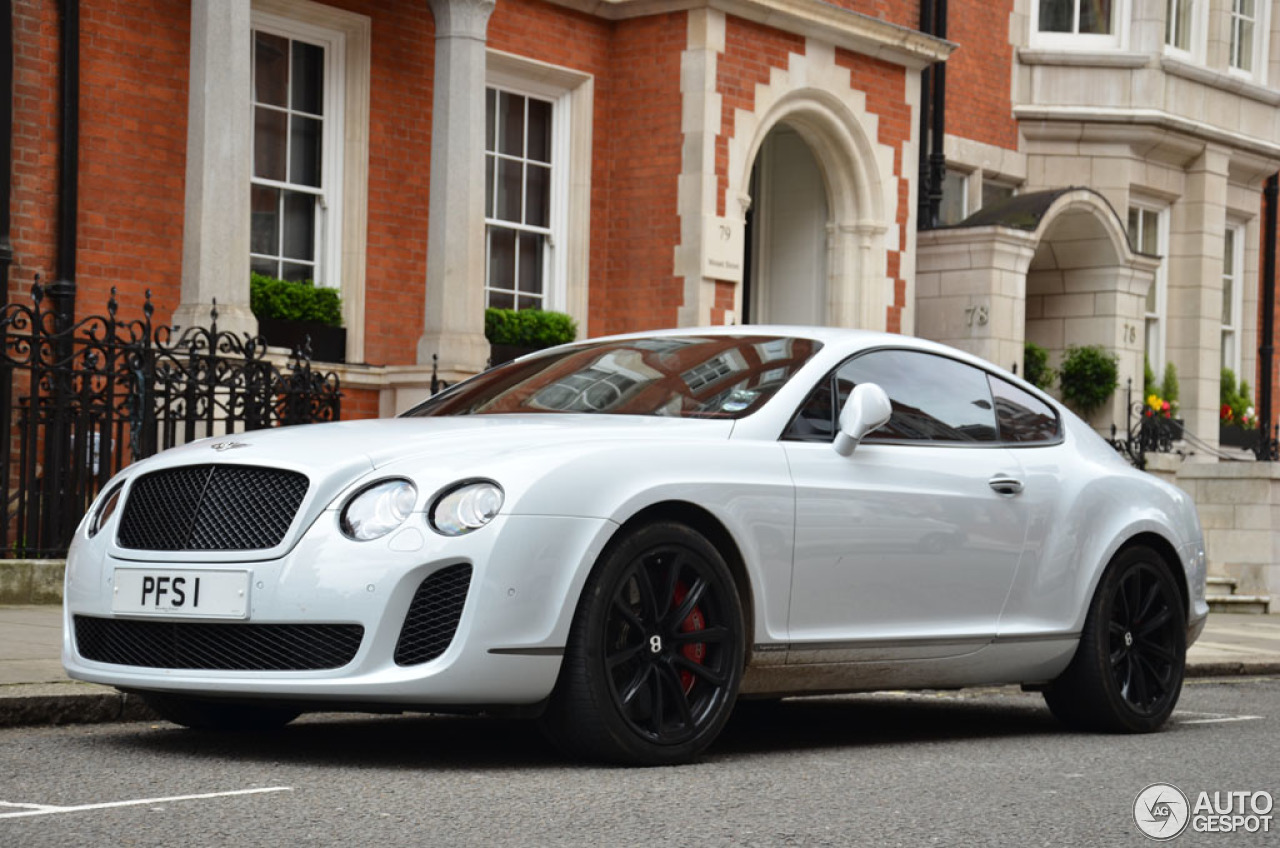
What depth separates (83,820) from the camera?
5043 millimetres

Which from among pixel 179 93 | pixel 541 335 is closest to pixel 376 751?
pixel 179 93

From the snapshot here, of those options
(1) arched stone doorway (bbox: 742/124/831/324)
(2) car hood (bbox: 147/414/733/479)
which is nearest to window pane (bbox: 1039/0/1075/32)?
(1) arched stone doorway (bbox: 742/124/831/324)

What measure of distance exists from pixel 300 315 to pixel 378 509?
10310 millimetres

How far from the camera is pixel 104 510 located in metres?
6.50

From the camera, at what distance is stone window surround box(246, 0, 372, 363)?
1650cm

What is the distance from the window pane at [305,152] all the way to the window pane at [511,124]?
198 centimetres

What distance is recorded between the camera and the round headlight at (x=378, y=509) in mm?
5891

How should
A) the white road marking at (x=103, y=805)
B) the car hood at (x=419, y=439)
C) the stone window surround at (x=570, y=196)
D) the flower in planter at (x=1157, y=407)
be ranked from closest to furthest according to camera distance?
the white road marking at (x=103, y=805), the car hood at (x=419, y=439), the stone window surround at (x=570, y=196), the flower in planter at (x=1157, y=407)

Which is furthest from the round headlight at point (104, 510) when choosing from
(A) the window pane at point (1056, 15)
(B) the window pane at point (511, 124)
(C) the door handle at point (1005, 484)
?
(A) the window pane at point (1056, 15)

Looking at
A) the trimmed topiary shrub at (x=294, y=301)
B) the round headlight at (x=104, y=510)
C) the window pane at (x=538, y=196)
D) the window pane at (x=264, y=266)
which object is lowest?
the round headlight at (x=104, y=510)

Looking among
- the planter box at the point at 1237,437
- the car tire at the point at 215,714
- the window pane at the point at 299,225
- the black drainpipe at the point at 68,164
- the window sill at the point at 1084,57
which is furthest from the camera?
the planter box at the point at 1237,437

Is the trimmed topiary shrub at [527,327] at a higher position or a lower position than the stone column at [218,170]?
lower

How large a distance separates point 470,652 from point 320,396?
7135 mm

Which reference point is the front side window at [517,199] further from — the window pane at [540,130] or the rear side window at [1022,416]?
the rear side window at [1022,416]
